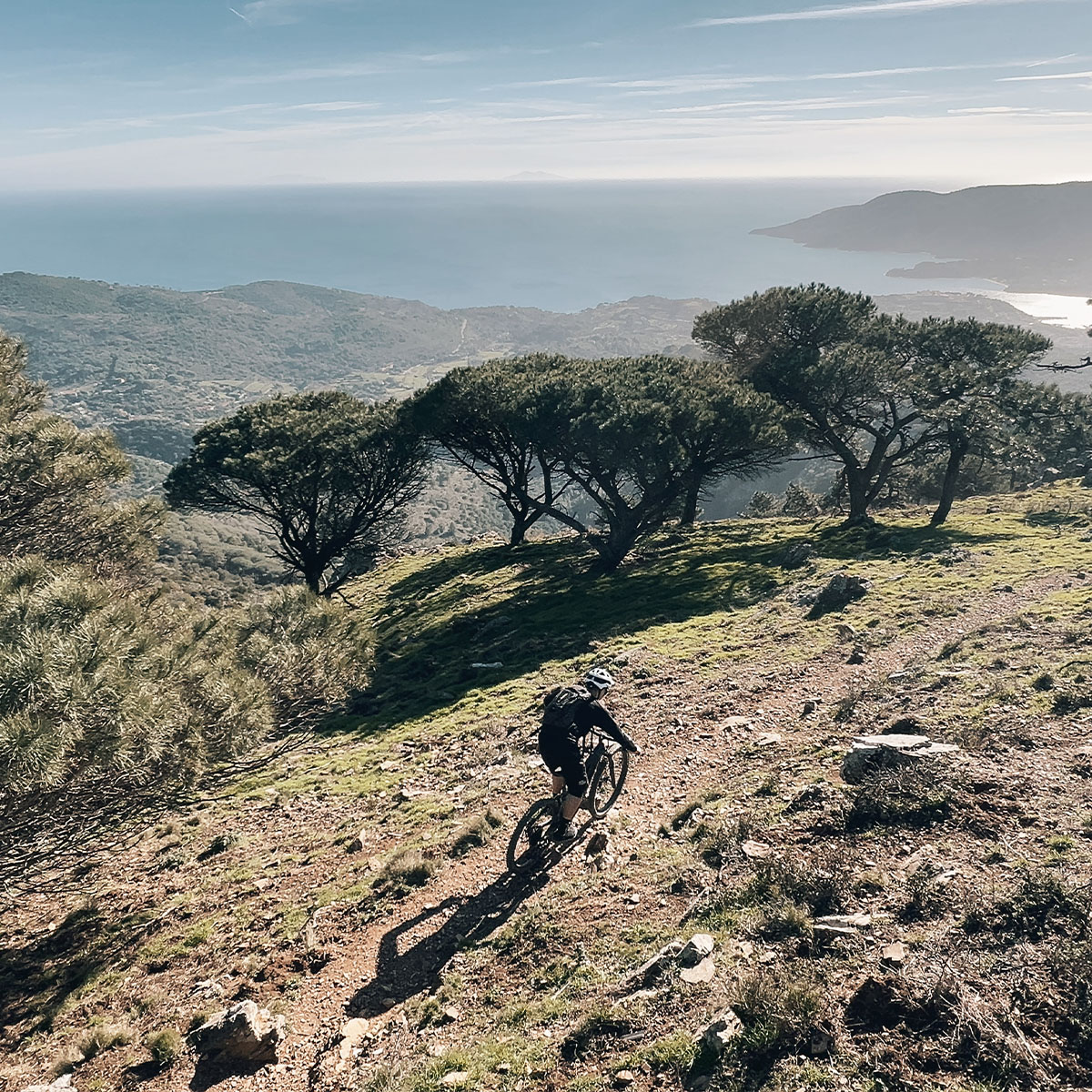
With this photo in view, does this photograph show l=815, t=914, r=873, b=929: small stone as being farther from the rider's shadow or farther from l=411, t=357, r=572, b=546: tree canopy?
l=411, t=357, r=572, b=546: tree canopy

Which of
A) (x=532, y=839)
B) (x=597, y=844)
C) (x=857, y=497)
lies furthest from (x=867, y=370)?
(x=532, y=839)

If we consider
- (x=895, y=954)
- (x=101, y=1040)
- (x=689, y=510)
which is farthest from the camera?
(x=689, y=510)

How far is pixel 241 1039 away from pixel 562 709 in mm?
5690

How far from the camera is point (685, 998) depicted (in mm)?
6504

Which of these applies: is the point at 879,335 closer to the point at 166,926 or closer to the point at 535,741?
the point at 535,741

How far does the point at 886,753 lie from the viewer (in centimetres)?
1001

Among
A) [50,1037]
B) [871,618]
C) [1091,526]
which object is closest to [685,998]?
[50,1037]

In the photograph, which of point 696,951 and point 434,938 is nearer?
point 696,951

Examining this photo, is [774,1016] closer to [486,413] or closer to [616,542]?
[616,542]

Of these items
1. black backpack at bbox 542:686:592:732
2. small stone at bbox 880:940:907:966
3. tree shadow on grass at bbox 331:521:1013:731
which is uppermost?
black backpack at bbox 542:686:592:732

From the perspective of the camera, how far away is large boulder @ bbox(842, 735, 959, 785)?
977 cm

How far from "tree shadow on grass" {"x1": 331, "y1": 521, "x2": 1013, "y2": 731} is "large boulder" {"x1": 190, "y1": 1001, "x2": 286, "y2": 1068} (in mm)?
13077

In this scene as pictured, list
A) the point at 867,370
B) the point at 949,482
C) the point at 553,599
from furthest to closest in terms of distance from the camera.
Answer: the point at 867,370 → the point at 949,482 → the point at 553,599

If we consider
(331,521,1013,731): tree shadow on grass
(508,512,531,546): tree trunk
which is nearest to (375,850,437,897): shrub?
(331,521,1013,731): tree shadow on grass
